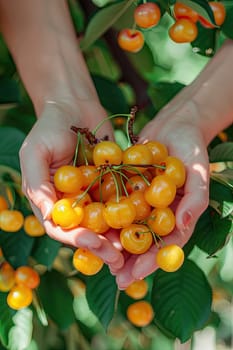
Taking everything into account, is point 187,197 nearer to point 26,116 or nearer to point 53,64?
point 53,64

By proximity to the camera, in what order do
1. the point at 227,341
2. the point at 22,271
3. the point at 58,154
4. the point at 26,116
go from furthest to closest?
1. the point at 227,341
2. the point at 26,116
3. the point at 22,271
4. the point at 58,154

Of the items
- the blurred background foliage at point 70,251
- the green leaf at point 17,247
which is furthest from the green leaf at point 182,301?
the green leaf at point 17,247

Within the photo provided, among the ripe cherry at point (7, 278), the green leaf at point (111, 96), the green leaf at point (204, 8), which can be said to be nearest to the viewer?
the green leaf at point (204, 8)

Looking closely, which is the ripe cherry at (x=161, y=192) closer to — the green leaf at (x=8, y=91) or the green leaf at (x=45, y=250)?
the green leaf at (x=45, y=250)

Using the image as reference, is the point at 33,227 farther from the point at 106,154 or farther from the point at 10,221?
the point at 106,154

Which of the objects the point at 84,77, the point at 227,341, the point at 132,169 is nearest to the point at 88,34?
the point at 84,77
